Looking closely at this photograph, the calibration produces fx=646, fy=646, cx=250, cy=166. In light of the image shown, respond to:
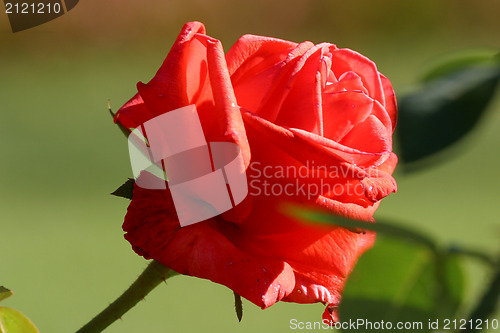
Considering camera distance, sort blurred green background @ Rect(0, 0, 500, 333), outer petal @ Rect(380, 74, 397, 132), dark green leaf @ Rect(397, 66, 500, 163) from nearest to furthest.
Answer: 1. dark green leaf @ Rect(397, 66, 500, 163)
2. outer petal @ Rect(380, 74, 397, 132)
3. blurred green background @ Rect(0, 0, 500, 333)

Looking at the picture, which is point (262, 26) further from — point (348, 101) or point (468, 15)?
point (348, 101)

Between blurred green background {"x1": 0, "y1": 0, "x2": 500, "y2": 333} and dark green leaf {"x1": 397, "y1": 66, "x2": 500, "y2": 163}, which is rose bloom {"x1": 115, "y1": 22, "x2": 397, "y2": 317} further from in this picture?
blurred green background {"x1": 0, "y1": 0, "x2": 500, "y2": 333}

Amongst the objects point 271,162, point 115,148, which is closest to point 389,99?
point 271,162

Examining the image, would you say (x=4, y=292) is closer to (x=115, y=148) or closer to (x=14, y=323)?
(x=14, y=323)

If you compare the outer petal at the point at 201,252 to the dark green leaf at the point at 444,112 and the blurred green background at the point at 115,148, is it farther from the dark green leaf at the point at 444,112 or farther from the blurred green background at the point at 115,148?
the blurred green background at the point at 115,148

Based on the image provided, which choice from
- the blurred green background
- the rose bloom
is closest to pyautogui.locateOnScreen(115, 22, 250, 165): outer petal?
the rose bloom

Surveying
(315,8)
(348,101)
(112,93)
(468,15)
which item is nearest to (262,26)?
(315,8)

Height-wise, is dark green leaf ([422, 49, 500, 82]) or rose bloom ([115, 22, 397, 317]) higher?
dark green leaf ([422, 49, 500, 82])
